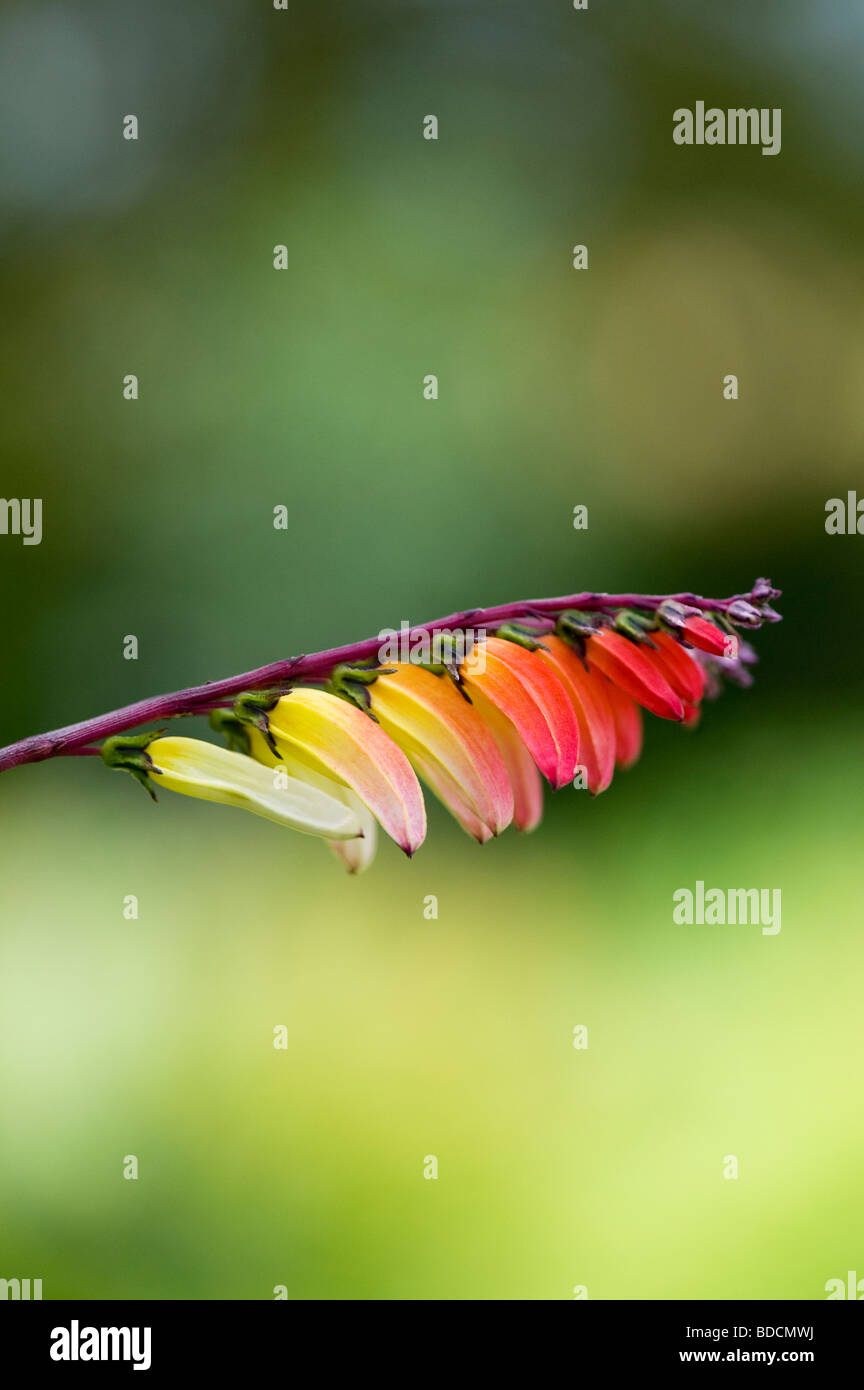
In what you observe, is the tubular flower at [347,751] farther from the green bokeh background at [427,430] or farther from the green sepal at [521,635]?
the green bokeh background at [427,430]

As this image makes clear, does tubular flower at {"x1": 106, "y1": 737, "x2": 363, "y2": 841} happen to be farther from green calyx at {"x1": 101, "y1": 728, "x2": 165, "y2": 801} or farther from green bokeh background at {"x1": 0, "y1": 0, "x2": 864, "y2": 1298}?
green bokeh background at {"x1": 0, "y1": 0, "x2": 864, "y2": 1298}

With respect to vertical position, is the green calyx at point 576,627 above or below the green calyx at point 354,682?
above

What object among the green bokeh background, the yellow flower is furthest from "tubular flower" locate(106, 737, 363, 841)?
the green bokeh background

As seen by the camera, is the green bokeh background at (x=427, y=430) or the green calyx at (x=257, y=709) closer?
the green calyx at (x=257, y=709)

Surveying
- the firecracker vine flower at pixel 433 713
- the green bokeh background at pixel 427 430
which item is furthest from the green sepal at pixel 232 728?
the green bokeh background at pixel 427 430

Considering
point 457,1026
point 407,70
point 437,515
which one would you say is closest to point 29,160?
point 407,70
